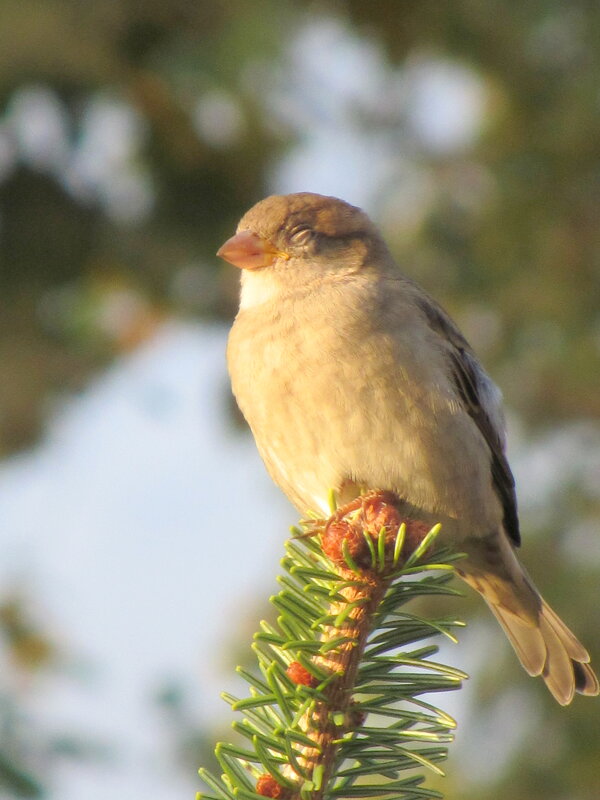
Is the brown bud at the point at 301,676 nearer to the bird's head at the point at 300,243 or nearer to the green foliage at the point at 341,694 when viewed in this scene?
the green foliage at the point at 341,694

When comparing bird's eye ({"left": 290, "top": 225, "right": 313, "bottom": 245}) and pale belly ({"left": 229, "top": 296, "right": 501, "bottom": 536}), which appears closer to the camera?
pale belly ({"left": 229, "top": 296, "right": 501, "bottom": 536})

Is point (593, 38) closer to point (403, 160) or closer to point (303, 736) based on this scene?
point (403, 160)

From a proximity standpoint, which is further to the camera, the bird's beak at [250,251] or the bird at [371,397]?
the bird's beak at [250,251]

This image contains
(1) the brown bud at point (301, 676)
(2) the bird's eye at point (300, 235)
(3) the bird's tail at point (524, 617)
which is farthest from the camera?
(2) the bird's eye at point (300, 235)

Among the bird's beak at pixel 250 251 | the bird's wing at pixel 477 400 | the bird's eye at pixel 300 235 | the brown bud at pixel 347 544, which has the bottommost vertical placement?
the brown bud at pixel 347 544

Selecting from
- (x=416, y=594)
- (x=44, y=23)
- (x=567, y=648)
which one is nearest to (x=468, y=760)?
(x=567, y=648)

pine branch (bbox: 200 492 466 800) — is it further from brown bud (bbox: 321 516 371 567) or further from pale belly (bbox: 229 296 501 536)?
pale belly (bbox: 229 296 501 536)

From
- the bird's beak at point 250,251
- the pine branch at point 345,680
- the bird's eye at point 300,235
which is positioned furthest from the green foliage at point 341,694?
the bird's eye at point 300,235

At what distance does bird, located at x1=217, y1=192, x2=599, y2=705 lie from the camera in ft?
11.3

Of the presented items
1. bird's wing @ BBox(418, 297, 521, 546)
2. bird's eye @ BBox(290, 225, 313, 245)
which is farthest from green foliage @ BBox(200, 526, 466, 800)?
bird's eye @ BBox(290, 225, 313, 245)

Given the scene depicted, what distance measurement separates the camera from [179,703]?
3947 mm

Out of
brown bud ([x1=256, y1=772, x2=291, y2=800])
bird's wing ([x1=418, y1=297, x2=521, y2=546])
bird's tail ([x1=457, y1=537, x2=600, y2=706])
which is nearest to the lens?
brown bud ([x1=256, y1=772, x2=291, y2=800])

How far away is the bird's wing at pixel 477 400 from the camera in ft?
12.8

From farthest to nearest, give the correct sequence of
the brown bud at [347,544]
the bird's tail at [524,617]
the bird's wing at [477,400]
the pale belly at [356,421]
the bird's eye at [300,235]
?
the bird's eye at [300,235]
the bird's wing at [477,400]
the bird's tail at [524,617]
the pale belly at [356,421]
the brown bud at [347,544]
